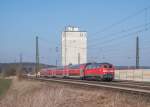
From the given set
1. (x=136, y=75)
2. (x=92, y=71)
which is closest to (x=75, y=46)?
(x=136, y=75)

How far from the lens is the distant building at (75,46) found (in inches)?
4063

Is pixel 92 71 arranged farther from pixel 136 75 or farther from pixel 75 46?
pixel 75 46

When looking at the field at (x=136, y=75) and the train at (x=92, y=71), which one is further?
the field at (x=136, y=75)

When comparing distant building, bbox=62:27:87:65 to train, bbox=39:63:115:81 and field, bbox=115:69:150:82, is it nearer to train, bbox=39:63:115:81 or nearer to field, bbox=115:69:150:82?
train, bbox=39:63:115:81

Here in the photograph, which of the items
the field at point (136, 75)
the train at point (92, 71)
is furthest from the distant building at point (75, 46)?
the field at point (136, 75)

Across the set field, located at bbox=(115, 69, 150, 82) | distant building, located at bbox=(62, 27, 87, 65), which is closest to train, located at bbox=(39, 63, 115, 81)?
field, located at bbox=(115, 69, 150, 82)

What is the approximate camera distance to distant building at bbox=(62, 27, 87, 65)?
339 ft

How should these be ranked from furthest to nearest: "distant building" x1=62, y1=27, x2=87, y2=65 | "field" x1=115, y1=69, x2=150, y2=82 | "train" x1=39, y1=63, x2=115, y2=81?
"distant building" x1=62, y1=27, x2=87, y2=65, "field" x1=115, y1=69, x2=150, y2=82, "train" x1=39, y1=63, x2=115, y2=81

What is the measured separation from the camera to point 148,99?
1948 cm

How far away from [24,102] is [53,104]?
3.86m

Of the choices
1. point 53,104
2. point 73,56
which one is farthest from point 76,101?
point 73,56

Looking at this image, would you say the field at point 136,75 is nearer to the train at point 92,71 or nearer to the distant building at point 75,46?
the train at point 92,71

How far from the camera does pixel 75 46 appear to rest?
4158 inches

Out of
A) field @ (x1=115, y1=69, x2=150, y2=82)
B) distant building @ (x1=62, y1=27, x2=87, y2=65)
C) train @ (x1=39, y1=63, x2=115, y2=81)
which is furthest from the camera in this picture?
distant building @ (x1=62, y1=27, x2=87, y2=65)
